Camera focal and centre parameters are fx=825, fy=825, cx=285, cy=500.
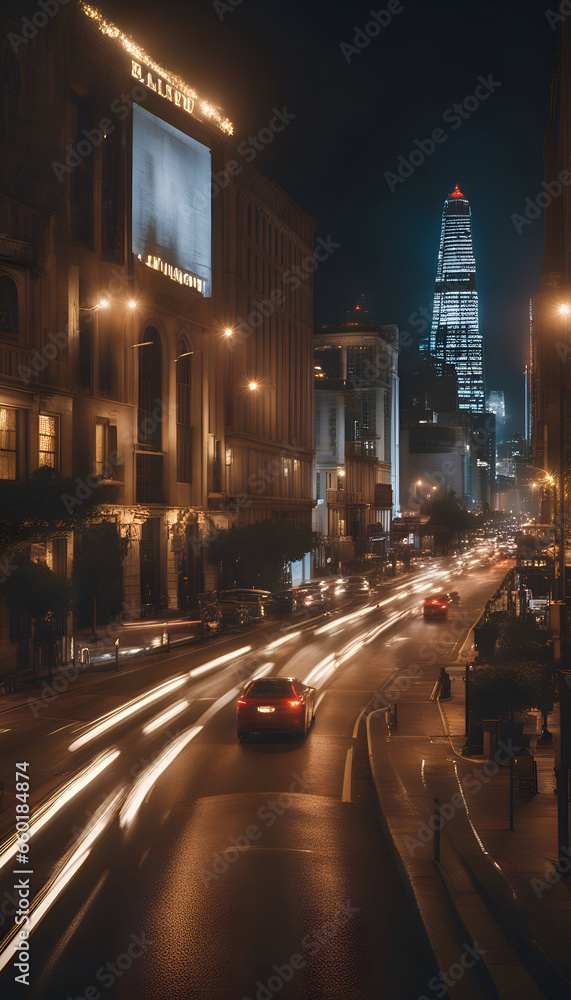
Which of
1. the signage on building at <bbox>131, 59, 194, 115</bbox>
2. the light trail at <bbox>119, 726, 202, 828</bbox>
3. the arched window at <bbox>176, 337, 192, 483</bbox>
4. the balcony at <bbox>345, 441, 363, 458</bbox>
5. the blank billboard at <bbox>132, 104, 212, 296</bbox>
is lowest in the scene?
the light trail at <bbox>119, 726, 202, 828</bbox>

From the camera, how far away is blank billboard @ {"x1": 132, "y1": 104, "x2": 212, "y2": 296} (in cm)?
4772

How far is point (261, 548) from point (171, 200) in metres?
22.4

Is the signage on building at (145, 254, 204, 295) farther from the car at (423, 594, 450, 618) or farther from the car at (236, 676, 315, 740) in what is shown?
the car at (236, 676, 315, 740)

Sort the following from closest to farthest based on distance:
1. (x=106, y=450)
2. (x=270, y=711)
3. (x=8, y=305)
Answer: (x=270, y=711) → (x=8, y=305) → (x=106, y=450)

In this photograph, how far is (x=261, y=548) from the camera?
52.9 m

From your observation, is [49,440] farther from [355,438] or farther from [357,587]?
[355,438]

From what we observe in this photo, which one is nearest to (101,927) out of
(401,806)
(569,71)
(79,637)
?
(401,806)

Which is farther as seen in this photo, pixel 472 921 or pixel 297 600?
pixel 297 600

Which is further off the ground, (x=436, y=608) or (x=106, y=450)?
(x=106, y=450)

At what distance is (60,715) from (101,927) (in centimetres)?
1326

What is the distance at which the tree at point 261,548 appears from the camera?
5309 cm

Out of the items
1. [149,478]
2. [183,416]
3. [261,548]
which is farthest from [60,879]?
[183,416]

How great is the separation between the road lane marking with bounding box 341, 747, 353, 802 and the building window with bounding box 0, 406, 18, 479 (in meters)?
17.4

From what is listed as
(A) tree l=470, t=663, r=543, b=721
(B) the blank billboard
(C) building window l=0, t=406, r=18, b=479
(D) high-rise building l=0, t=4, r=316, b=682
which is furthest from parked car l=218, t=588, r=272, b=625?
(A) tree l=470, t=663, r=543, b=721
